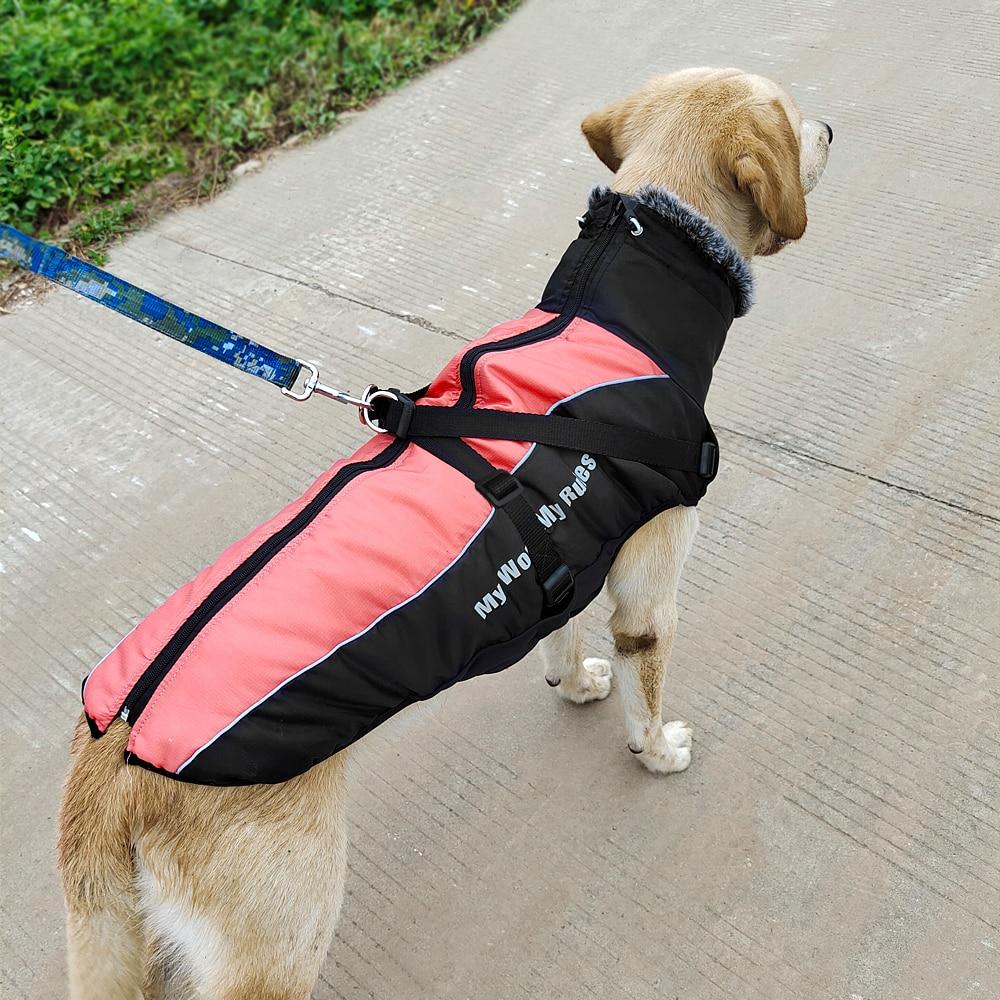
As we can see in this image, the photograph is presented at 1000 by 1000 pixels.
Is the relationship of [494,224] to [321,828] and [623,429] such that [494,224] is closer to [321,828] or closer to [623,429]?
[623,429]

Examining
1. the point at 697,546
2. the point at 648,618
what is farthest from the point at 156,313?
the point at 697,546

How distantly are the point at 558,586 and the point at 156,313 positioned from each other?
108 cm

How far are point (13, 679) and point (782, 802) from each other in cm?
246

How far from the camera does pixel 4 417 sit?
4.16m

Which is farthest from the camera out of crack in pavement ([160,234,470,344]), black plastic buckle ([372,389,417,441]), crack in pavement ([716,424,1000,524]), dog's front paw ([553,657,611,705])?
crack in pavement ([160,234,470,344])

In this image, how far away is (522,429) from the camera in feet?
6.73

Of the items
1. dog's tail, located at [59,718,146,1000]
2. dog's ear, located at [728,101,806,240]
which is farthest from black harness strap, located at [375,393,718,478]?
dog's tail, located at [59,718,146,1000]

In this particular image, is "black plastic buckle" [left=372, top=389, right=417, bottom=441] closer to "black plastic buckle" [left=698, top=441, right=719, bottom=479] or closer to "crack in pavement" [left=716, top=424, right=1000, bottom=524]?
"black plastic buckle" [left=698, top=441, right=719, bottom=479]

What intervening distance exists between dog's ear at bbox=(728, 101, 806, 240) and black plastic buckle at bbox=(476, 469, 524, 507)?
94 cm

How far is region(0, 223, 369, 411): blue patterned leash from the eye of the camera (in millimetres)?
2184

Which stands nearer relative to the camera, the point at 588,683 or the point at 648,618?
the point at 648,618

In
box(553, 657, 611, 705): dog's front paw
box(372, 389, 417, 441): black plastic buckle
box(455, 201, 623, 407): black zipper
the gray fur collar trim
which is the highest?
the gray fur collar trim

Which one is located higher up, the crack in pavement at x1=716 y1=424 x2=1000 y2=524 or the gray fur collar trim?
the gray fur collar trim

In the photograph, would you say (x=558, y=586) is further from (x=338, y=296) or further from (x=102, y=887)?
(x=338, y=296)
